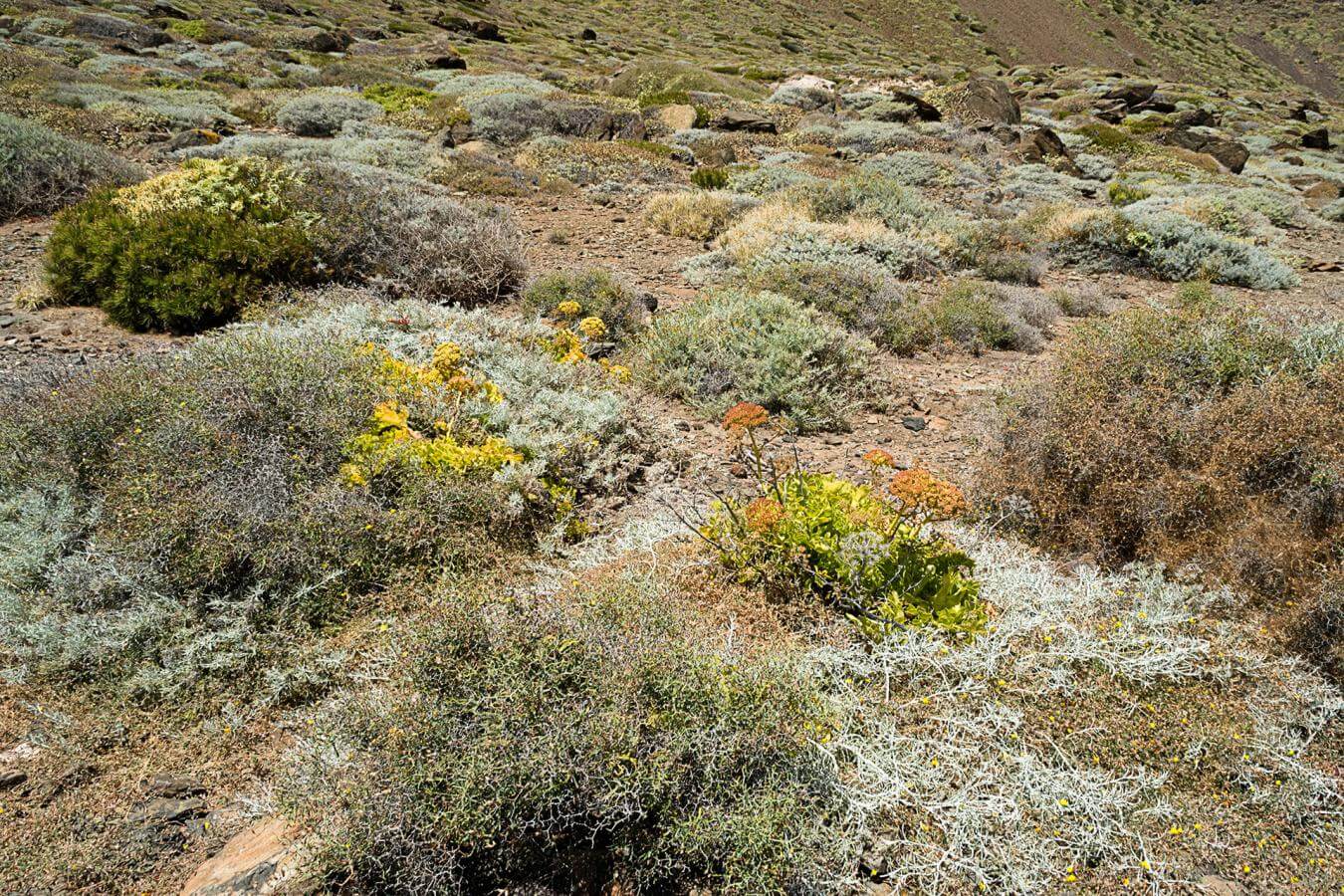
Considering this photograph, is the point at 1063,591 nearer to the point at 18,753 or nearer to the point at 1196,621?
the point at 1196,621

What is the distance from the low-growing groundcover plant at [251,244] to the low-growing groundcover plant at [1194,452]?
592 centimetres

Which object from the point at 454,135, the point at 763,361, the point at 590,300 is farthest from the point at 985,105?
the point at 763,361

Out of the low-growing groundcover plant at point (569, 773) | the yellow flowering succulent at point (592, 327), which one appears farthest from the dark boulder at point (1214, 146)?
the low-growing groundcover plant at point (569, 773)

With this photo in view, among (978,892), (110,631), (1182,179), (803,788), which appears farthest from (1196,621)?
(1182,179)

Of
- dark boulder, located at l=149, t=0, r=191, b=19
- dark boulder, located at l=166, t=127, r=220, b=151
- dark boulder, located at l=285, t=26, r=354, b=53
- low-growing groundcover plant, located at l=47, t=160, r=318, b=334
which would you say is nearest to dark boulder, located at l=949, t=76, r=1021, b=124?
dark boulder, located at l=166, t=127, r=220, b=151

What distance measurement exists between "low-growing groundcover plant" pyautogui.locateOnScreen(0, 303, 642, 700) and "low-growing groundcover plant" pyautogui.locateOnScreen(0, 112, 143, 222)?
6.29 metres

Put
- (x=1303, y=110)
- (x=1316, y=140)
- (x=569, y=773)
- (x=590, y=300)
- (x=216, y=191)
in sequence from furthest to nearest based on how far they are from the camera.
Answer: (x=1303, y=110)
(x=1316, y=140)
(x=216, y=191)
(x=590, y=300)
(x=569, y=773)

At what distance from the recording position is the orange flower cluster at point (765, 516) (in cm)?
337

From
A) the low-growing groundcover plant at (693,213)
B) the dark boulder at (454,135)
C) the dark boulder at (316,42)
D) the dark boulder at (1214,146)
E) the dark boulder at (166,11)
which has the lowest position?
the low-growing groundcover plant at (693,213)

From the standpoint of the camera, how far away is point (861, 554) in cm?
314

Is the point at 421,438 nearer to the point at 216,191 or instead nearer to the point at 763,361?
the point at 763,361

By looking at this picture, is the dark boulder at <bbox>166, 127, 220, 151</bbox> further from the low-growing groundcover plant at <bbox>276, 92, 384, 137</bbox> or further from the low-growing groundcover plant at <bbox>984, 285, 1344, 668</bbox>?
the low-growing groundcover plant at <bbox>984, 285, 1344, 668</bbox>

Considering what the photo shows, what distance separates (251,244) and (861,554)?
662 cm

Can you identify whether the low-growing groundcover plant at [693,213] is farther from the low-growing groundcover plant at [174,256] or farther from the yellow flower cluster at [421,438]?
the yellow flower cluster at [421,438]
